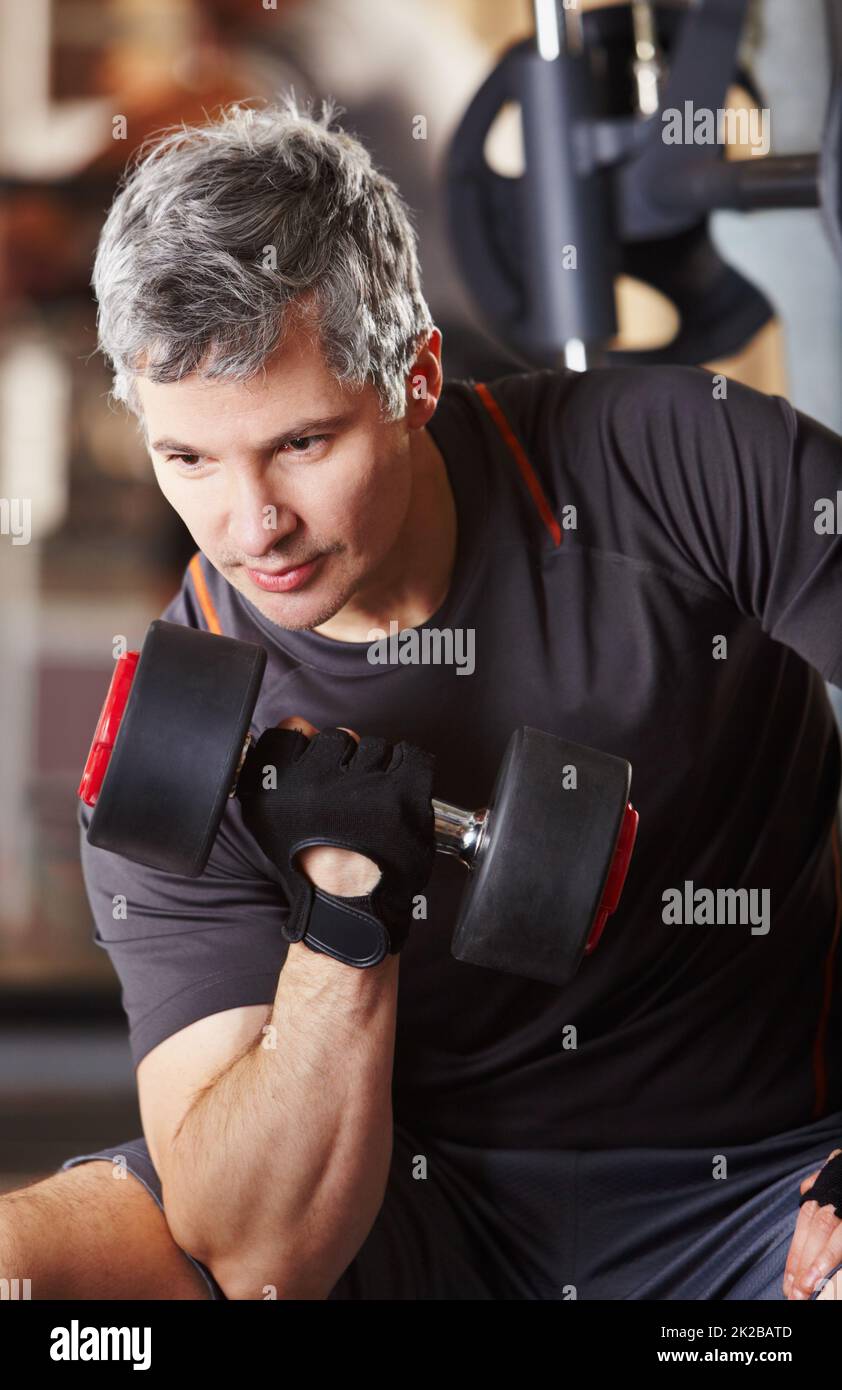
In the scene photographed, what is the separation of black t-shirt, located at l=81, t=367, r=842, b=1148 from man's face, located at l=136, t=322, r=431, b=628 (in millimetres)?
96

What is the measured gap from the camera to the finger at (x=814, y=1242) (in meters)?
1.04

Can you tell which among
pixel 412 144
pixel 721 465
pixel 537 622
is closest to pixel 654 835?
pixel 537 622

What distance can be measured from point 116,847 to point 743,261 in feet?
3.08

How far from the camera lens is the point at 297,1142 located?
108 cm

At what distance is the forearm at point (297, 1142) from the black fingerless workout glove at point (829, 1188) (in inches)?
13.2

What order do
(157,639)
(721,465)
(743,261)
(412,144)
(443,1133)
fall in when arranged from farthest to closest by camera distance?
(412,144) < (743,261) < (443,1133) < (721,465) < (157,639)

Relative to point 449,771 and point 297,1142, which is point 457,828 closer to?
point 449,771

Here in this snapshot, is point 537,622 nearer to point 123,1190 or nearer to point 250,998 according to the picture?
point 250,998

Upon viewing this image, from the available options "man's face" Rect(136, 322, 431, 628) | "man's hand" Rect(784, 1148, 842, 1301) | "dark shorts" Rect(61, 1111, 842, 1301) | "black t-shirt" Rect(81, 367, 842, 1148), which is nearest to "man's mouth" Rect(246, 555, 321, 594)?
"man's face" Rect(136, 322, 431, 628)

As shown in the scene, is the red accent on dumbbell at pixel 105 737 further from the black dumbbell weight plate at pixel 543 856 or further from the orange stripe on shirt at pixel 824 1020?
the orange stripe on shirt at pixel 824 1020

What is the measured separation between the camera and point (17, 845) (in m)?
3.46

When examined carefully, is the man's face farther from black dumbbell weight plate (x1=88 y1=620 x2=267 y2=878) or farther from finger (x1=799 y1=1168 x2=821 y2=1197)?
finger (x1=799 y1=1168 x2=821 y2=1197)

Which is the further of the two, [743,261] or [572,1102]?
[743,261]

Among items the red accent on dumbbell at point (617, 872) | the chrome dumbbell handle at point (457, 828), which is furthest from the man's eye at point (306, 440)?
the red accent on dumbbell at point (617, 872)
